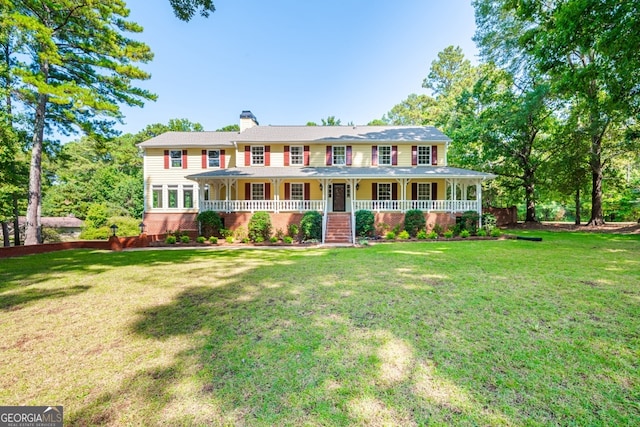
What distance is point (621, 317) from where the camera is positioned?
12.4 ft

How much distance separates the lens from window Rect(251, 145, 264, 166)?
60.5 ft

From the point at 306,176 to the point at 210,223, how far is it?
6.17m

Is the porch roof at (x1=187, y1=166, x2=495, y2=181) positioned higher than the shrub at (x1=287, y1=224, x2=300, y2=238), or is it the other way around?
the porch roof at (x1=187, y1=166, x2=495, y2=181)

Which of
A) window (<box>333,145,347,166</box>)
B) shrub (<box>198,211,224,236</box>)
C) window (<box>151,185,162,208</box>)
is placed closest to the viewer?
shrub (<box>198,211,224,236</box>)

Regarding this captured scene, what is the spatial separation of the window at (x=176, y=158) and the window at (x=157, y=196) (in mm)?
1981

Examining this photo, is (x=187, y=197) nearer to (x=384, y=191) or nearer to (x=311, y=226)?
(x=311, y=226)

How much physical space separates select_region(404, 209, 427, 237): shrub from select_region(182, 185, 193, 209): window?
15512 mm

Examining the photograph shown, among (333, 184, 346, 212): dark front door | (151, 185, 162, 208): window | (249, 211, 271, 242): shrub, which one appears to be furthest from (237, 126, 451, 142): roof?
Answer: (151, 185, 162, 208): window

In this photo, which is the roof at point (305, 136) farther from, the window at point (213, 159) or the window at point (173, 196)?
the window at point (173, 196)

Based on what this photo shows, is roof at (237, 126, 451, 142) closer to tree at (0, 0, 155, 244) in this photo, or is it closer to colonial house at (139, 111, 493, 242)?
colonial house at (139, 111, 493, 242)

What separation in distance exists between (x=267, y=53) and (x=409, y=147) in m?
11.6

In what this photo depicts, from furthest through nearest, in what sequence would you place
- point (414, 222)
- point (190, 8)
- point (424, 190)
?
point (424, 190) → point (414, 222) → point (190, 8)

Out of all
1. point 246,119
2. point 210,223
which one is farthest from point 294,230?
point 246,119

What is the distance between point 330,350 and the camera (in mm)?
3119
